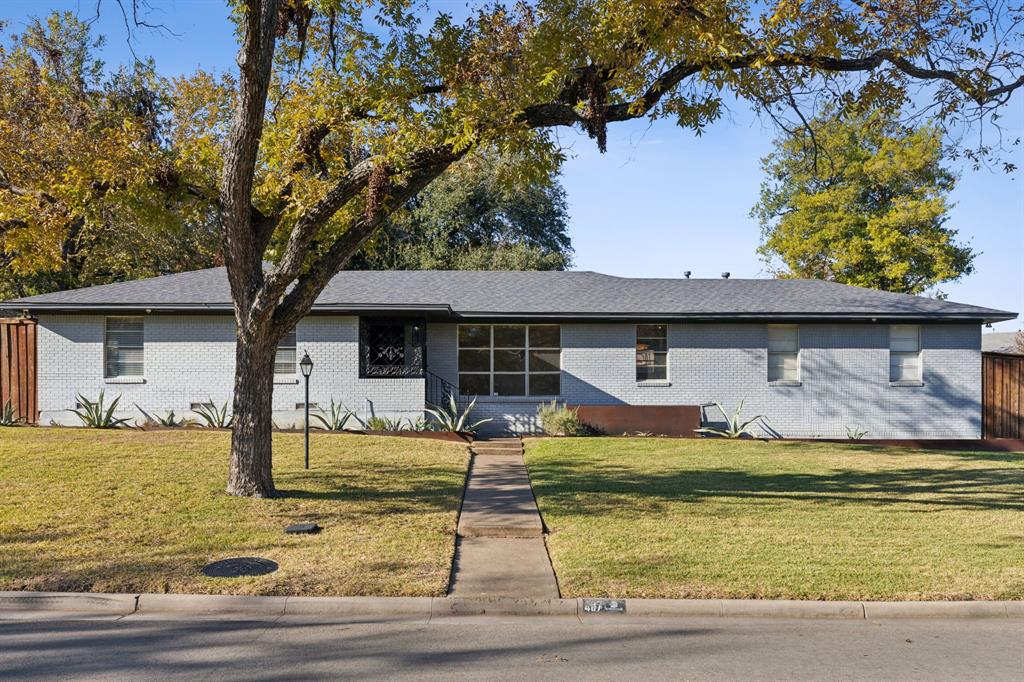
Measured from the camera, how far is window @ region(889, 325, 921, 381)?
65.1 feet

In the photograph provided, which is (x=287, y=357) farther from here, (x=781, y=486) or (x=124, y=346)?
(x=781, y=486)

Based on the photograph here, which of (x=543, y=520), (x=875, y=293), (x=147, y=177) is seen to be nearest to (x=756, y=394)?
(x=875, y=293)

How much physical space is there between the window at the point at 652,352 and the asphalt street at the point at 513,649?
13.4 m

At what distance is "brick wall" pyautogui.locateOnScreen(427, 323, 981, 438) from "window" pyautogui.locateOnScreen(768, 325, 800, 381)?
0.24 metres

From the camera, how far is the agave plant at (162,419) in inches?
704

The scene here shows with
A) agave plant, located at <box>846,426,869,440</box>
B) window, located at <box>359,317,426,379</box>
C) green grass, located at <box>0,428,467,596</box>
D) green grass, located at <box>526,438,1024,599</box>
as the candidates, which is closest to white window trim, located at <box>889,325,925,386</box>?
agave plant, located at <box>846,426,869,440</box>

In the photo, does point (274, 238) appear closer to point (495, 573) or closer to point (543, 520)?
point (543, 520)

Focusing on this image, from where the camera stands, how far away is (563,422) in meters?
18.3

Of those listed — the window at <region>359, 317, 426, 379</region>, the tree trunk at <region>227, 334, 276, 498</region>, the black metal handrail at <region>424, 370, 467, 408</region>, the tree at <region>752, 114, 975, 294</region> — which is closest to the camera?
the tree trunk at <region>227, 334, 276, 498</region>

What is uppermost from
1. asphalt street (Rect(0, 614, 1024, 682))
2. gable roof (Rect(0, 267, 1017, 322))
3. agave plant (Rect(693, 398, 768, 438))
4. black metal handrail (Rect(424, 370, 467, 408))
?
gable roof (Rect(0, 267, 1017, 322))

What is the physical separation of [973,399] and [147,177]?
19.1 meters

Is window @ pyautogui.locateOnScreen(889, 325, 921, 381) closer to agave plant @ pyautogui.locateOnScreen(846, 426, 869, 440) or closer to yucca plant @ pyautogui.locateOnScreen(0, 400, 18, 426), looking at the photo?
agave plant @ pyautogui.locateOnScreen(846, 426, 869, 440)

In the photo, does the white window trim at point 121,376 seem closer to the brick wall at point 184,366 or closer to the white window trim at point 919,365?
the brick wall at point 184,366

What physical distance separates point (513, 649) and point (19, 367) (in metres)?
17.4
